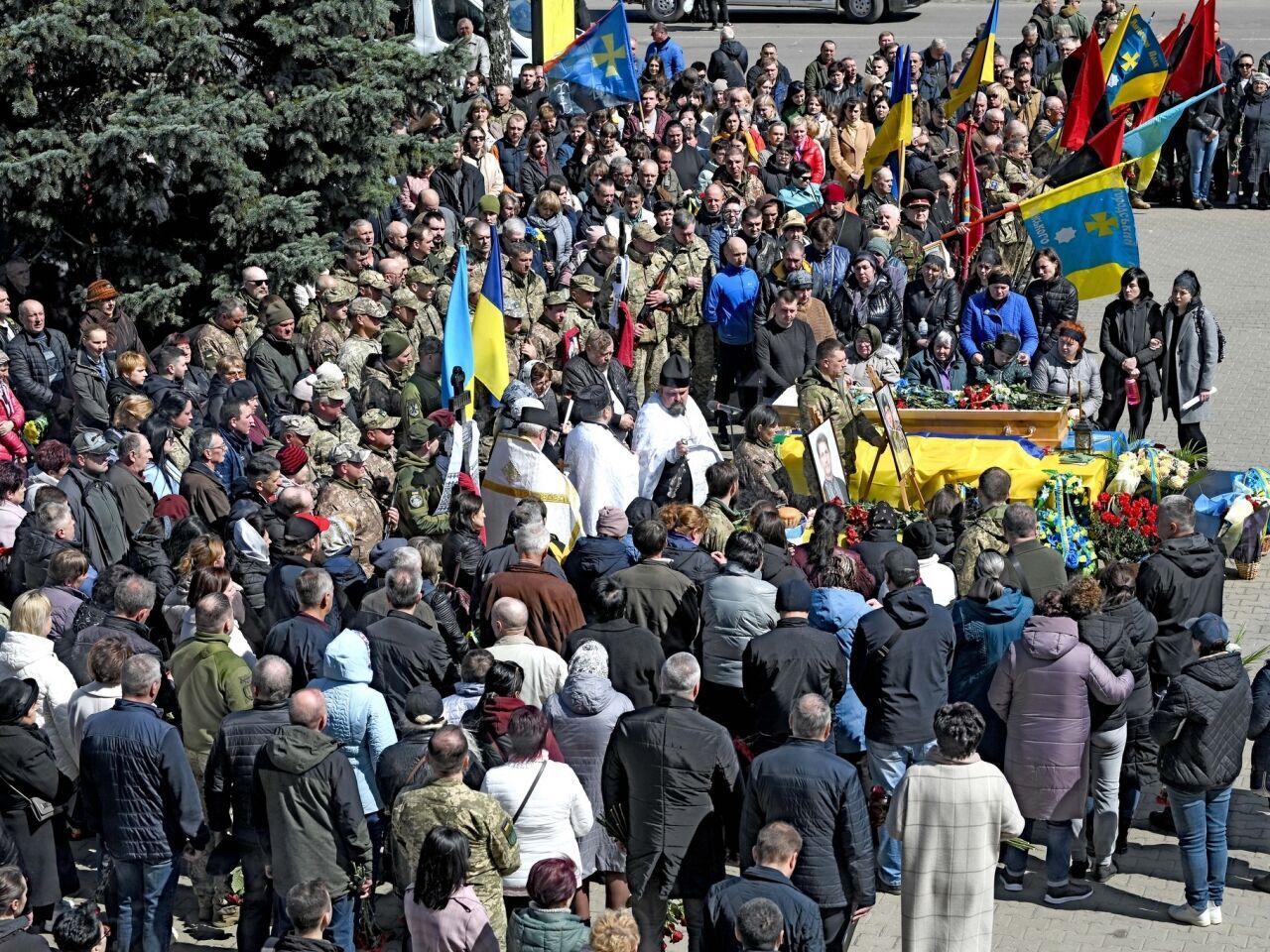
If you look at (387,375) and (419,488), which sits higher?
(387,375)

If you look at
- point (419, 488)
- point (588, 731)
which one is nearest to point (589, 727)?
point (588, 731)

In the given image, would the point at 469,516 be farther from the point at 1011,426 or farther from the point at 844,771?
the point at 1011,426

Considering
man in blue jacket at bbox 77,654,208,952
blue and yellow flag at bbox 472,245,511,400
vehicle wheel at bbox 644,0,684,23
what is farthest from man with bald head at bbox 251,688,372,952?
vehicle wheel at bbox 644,0,684,23

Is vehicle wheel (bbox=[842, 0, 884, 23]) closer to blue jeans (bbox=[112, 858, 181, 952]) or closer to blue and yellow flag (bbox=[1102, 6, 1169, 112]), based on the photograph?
blue and yellow flag (bbox=[1102, 6, 1169, 112])

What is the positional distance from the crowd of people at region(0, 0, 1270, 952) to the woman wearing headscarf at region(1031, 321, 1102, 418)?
0.11ft

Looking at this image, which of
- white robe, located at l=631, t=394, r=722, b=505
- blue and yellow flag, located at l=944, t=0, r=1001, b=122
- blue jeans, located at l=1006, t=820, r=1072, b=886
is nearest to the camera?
blue jeans, located at l=1006, t=820, r=1072, b=886

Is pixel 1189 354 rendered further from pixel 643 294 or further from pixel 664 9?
pixel 664 9

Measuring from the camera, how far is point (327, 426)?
11984 mm

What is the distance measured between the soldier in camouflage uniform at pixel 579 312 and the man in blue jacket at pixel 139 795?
21.8ft

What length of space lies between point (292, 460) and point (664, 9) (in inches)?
852

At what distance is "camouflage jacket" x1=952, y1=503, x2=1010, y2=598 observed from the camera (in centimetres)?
1055

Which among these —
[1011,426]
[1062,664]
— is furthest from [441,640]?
[1011,426]

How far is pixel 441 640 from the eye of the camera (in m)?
9.05

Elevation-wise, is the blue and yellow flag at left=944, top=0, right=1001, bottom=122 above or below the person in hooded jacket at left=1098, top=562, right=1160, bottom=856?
above
